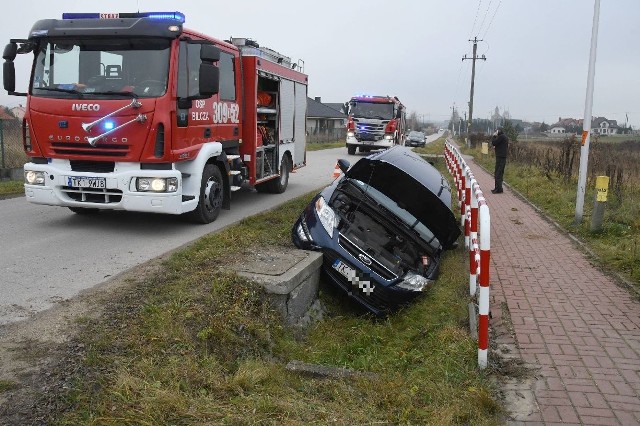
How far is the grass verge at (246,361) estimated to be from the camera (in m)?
3.23

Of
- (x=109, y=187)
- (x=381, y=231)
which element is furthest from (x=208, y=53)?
(x=381, y=231)

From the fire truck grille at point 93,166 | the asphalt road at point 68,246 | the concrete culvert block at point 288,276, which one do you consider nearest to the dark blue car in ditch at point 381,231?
the concrete culvert block at point 288,276

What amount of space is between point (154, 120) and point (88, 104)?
90cm

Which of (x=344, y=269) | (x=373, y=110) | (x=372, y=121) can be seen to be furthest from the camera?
(x=373, y=110)

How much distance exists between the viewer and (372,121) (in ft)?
92.2

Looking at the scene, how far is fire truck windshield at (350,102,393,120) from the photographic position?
28.3 meters

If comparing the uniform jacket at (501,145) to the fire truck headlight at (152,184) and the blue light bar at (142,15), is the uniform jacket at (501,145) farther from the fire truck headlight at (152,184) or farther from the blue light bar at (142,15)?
the fire truck headlight at (152,184)

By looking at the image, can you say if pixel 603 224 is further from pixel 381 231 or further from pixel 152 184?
pixel 152 184

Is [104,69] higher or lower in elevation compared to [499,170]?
higher

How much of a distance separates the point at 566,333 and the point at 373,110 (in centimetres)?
2420

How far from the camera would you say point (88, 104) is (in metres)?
7.21

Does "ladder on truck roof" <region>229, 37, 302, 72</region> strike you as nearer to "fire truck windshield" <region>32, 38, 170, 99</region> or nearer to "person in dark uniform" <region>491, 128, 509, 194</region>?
"fire truck windshield" <region>32, 38, 170, 99</region>

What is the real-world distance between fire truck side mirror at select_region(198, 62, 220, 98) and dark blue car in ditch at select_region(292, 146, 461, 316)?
2204 mm

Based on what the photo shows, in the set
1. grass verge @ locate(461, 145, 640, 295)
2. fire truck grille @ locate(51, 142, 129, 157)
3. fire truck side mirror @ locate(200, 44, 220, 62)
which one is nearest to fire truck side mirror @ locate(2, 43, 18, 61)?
fire truck grille @ locate(51, 142, 129, 157)
